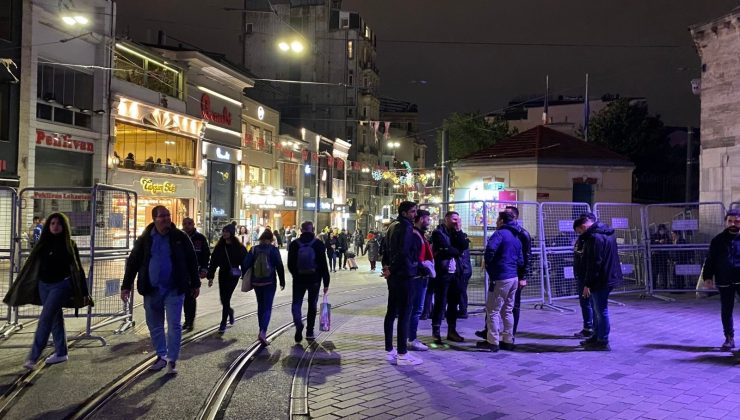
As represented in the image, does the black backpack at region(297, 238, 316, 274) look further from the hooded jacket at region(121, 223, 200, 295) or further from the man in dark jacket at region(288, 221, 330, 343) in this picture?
the hooded jacket at region(121, 223, 200, 295)

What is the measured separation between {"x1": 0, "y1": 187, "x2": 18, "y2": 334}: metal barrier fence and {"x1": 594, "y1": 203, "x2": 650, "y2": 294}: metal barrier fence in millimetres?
10570

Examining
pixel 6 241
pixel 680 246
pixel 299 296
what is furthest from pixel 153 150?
pixel 680 246

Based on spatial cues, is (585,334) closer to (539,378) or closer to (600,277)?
(600,277)

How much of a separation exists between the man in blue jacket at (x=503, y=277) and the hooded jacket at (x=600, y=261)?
94cm

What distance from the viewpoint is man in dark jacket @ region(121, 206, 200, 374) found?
668cm

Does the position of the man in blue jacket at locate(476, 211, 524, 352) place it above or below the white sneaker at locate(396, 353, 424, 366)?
above

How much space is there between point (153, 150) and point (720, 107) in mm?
25017

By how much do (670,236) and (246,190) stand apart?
29.3 meters

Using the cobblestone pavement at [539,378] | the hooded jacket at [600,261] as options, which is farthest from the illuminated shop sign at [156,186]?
the hooded jacket at [600,261]

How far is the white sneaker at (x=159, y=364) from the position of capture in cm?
680

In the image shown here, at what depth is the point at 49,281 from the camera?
22.0 ft

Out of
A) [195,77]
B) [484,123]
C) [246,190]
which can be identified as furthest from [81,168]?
[484,123]

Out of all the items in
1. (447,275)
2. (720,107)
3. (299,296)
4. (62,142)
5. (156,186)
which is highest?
(720,107)

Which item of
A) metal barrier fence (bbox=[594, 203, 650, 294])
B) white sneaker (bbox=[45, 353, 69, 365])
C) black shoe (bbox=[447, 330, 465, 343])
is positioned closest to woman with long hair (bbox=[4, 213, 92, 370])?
white sneaker (bbox=[45, 353, 69, 365])
